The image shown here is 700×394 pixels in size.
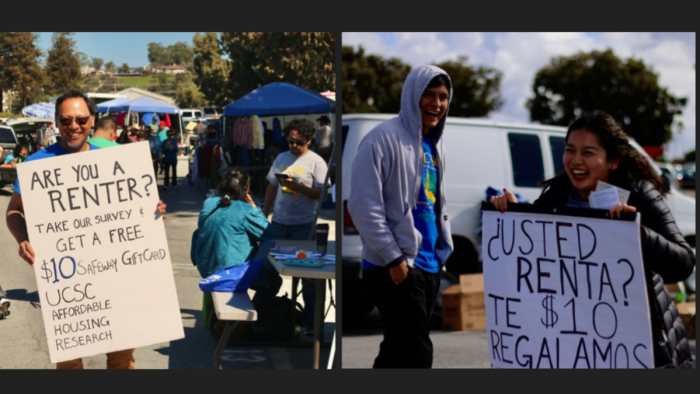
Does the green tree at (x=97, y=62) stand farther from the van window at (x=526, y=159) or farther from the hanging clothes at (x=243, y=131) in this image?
the van window at (x=526, y=159)

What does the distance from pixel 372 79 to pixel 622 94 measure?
16.0 m

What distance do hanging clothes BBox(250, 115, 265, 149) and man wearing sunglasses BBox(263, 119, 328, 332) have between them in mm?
139

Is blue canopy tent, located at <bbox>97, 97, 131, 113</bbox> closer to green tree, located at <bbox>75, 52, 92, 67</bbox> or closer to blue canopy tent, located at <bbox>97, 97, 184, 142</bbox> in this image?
blue canopy tent, located at <bbox>97, 97, 184, 142</bbox>

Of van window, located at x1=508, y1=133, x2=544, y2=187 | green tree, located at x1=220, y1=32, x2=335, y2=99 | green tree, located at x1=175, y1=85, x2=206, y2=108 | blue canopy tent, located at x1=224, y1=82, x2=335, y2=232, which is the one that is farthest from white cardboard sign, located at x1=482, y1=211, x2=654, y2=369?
van window, located at x1=508, y1=133, x2=544, y2=187

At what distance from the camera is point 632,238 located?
255 cm

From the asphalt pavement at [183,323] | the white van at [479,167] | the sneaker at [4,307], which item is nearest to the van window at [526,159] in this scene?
the white van at [479,167]

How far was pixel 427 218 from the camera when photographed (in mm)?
3023

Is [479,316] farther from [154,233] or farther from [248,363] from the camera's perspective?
[154,233]

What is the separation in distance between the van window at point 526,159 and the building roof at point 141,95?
3.73 m

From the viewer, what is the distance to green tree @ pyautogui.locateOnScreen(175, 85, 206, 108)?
13.1 ft

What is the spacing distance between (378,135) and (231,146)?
4.26 ft

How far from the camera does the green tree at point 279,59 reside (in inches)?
147

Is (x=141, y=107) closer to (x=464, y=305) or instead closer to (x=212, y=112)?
(x=212, y=112)

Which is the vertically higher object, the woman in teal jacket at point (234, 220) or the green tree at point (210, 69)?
the green tree at point (210, 69)
